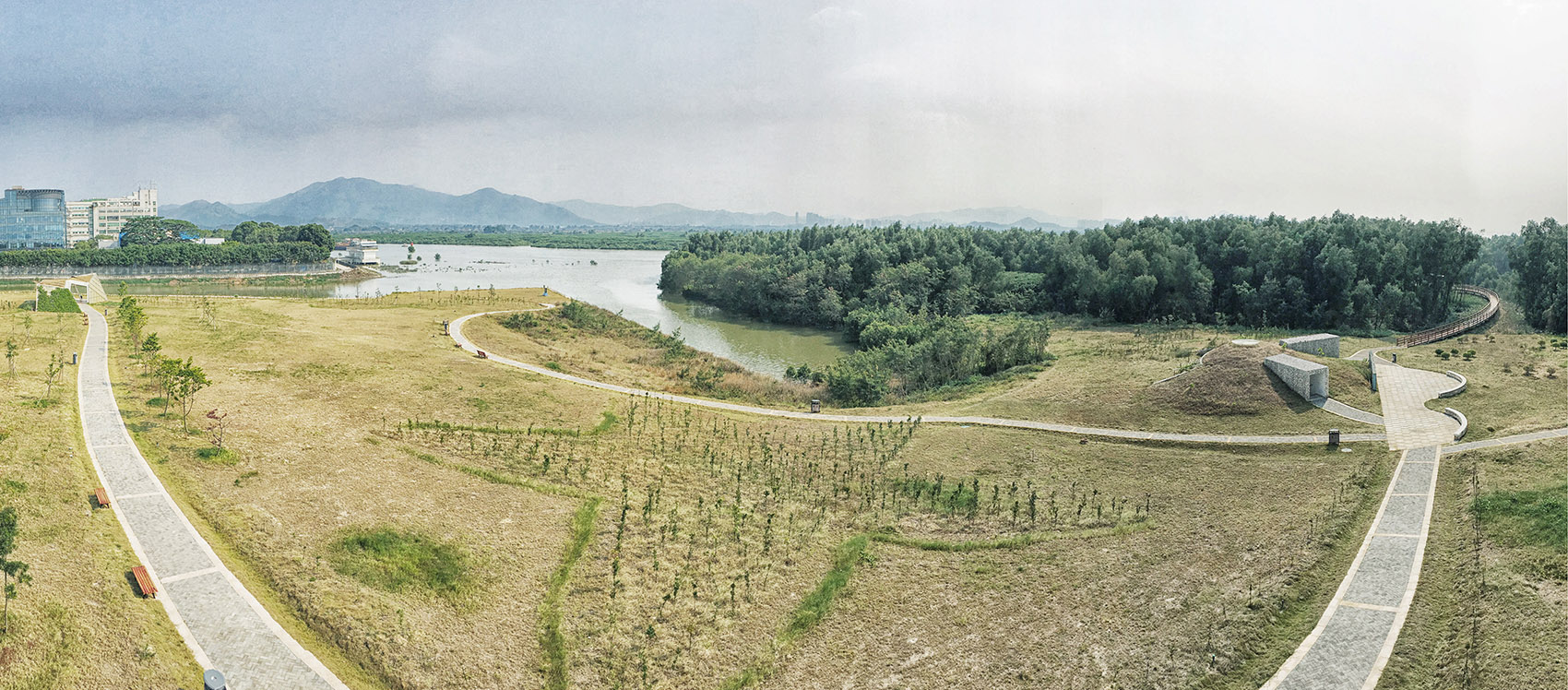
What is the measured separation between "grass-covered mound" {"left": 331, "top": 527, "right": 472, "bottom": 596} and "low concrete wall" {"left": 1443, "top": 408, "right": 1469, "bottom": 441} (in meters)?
24.6

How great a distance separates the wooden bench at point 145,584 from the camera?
13438mm

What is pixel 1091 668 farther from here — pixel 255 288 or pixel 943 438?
pixel 255 288

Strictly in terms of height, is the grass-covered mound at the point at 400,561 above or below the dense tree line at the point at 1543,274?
below

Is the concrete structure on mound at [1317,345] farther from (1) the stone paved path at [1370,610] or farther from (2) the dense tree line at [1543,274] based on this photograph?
(2) the dense tree line at [1543,274]

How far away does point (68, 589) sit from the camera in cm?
1342

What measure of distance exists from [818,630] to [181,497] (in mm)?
13773

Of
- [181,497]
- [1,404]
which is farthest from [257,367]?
[181,497]

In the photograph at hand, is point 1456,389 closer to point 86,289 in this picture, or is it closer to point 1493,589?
point 1493,589

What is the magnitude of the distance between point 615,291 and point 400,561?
7708 centimetres

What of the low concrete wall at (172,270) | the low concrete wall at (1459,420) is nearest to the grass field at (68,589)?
the low concrete wall at (1459,420)

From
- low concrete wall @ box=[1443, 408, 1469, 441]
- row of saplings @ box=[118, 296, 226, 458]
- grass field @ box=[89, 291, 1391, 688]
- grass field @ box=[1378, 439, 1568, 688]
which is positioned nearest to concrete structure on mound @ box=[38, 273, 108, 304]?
row of saplings @ box=[118, 296, 226, 458]

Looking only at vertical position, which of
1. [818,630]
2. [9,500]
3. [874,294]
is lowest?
[818,630]

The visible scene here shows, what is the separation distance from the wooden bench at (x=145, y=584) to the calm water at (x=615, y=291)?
31283mm

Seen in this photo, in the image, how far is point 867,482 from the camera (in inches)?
850
